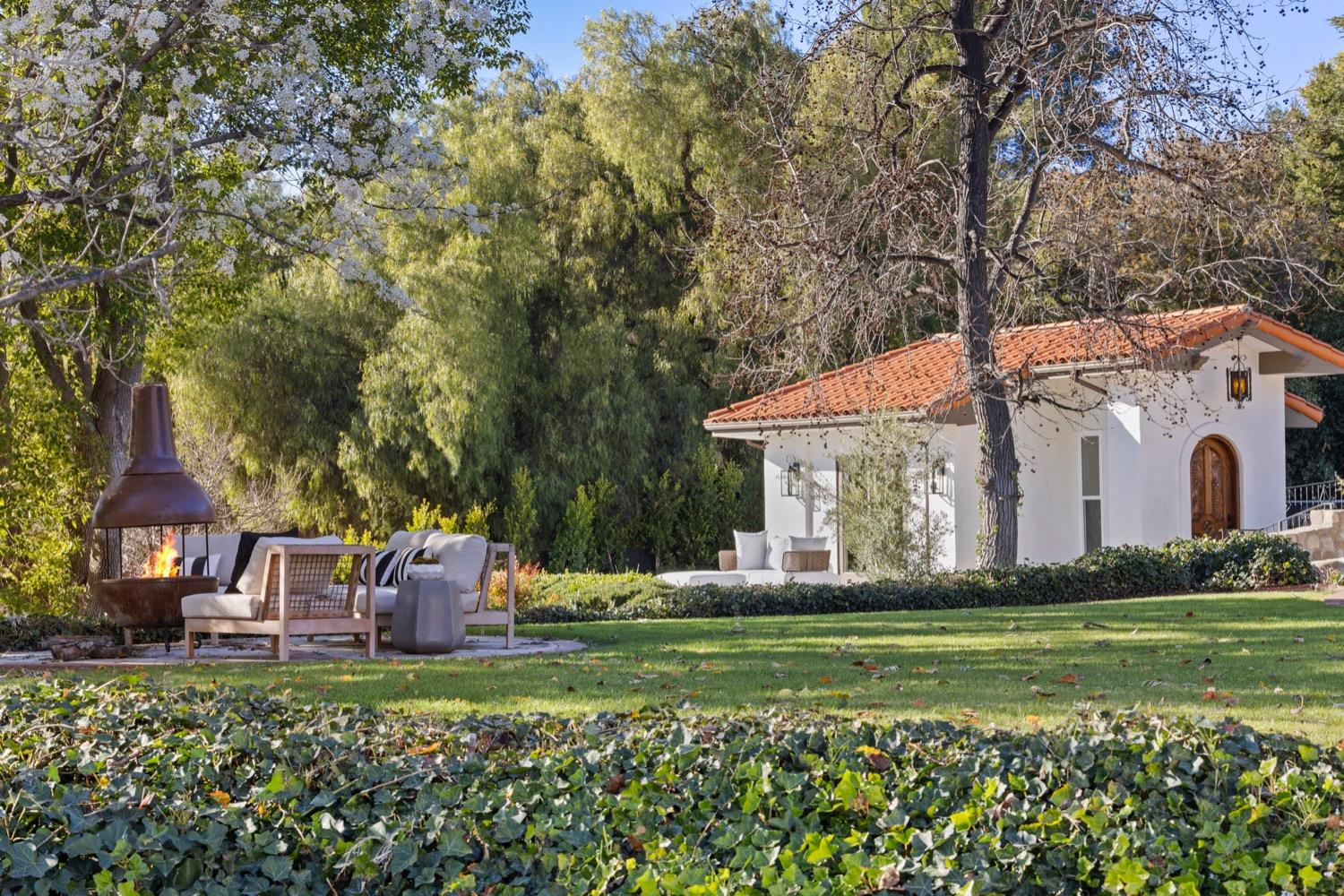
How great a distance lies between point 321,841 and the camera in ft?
13.8

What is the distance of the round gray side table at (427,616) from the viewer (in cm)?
Answer: 1056

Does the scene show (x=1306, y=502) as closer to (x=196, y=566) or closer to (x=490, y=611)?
(x=490, y=611)

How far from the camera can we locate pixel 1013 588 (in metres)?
15.4

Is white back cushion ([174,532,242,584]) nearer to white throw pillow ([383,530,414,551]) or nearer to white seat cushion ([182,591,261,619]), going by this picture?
white throw pillow ([383,530,414,551])

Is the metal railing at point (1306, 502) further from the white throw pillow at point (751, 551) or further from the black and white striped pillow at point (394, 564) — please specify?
the black and white striped pillow at point (394, 564)

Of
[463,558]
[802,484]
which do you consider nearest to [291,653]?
[463,558]

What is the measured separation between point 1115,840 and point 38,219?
12.2 metres

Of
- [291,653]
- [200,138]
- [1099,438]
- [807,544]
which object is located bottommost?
[291,653]

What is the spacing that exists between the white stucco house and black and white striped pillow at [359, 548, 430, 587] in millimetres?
7515

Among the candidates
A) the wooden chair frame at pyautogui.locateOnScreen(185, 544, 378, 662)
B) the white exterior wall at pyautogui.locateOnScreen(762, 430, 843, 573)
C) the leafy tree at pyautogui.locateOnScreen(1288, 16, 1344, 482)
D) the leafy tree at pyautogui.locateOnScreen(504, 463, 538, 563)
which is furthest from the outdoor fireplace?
the leafy tree at pyautogui.locateOnScreen(1288, 16, 1344, 482)

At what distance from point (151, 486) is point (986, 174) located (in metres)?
9.94

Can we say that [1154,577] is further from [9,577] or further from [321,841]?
[321,841]

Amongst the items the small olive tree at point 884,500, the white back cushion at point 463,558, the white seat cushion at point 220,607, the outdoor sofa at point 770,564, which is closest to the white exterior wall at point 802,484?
the outdoor sofa at point 770,564

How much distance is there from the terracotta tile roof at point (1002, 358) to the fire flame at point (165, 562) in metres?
6.72
